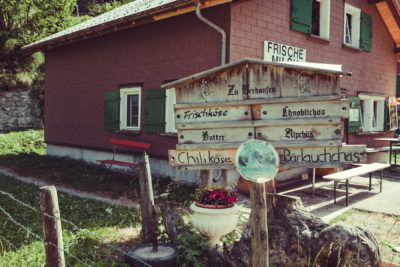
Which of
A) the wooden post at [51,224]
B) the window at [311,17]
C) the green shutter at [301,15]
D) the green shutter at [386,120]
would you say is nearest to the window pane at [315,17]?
the window at [311,17]

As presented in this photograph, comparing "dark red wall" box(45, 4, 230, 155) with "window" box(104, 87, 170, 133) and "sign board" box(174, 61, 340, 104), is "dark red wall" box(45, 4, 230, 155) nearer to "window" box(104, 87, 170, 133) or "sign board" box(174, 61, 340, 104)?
"window" box(104, 87, 170, 133)

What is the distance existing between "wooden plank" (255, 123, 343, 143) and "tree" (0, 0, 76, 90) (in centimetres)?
1696

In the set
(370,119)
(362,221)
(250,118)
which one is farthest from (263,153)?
(370,119)

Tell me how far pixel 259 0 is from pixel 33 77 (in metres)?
13.3

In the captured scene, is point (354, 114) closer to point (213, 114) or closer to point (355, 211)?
point (355, 211)

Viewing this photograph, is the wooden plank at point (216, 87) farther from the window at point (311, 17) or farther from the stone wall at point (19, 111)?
the stone wall at point (19, 111)

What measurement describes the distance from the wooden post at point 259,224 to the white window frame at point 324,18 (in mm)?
8728

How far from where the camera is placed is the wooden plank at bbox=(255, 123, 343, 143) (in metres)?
2.80

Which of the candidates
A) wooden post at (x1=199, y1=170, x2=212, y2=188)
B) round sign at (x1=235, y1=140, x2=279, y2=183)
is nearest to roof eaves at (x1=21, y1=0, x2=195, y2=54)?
wooden post at (x1=199, y1=170, x2=212, y2=188)

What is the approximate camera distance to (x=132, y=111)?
10.5m

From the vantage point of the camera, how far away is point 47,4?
19.2 meters

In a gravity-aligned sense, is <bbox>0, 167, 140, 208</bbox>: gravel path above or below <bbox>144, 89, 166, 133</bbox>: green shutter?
below

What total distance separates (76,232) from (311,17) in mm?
7860

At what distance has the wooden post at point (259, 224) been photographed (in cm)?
265
